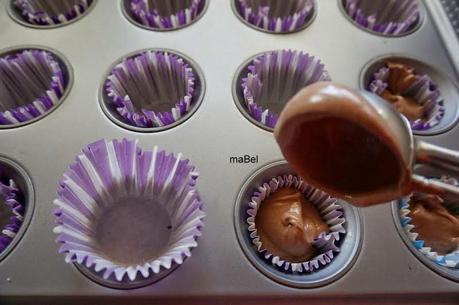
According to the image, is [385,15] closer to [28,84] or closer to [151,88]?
[151,88]

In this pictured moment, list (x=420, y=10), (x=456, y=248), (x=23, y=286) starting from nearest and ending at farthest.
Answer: (x=23, y=286)
(x=456, y=248)
(x=420, y=10)

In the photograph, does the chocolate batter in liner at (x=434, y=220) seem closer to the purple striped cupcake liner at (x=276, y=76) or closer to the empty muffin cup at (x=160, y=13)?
the purple striped cupcake liner at (x=276, y=76)

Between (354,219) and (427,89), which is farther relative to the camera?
(427,89)

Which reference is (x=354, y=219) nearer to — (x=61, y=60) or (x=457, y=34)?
(x=457, y=34)

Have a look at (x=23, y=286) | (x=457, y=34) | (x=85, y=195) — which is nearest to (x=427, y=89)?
(x=457, y=34)

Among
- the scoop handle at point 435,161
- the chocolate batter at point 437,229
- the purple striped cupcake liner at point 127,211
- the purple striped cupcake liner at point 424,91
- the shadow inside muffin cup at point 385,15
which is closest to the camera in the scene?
the scoop handle at point 435,161

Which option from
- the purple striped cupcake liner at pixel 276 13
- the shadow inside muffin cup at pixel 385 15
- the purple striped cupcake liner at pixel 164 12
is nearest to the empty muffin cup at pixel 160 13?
the purple striped cupcake liner at pixel 164 12

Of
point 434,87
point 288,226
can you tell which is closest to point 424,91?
point 434,87
